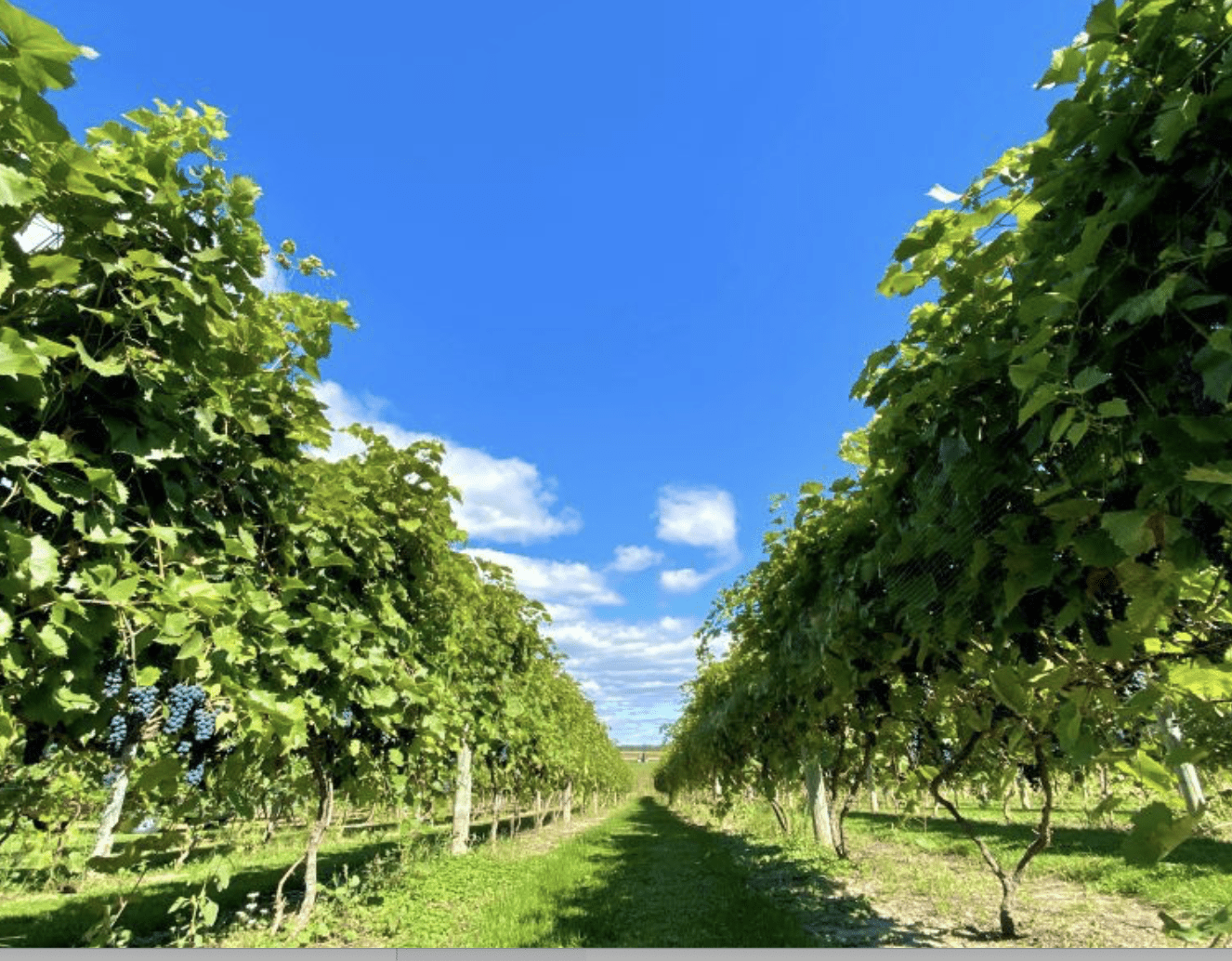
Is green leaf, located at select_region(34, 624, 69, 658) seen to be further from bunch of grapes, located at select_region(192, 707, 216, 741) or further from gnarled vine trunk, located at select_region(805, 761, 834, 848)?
gnarled vine trunk, located at select_region(805, 761, 834, 848)

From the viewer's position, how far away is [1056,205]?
1808mm

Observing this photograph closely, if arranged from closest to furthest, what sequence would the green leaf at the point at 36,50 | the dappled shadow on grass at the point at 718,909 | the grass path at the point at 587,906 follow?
the green leaf at the point at 36,50
the dappled shadow on grass at the point at 718,909
the grass path at the point at 587,906

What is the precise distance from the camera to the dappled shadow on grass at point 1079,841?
13.0 m

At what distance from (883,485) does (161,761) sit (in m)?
3.02

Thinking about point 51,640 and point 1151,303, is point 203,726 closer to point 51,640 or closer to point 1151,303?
point 51,640

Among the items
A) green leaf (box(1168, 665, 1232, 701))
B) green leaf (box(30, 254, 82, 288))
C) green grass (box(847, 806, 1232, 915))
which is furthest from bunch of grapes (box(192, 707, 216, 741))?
green grass (box(847, 806, 1232, 915))

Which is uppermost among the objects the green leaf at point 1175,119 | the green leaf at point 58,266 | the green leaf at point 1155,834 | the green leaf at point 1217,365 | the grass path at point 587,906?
the green leaf at point 58,266

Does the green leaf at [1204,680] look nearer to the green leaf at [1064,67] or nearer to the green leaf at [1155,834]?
the green leaf at [1155,834]

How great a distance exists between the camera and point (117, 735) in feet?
10.0

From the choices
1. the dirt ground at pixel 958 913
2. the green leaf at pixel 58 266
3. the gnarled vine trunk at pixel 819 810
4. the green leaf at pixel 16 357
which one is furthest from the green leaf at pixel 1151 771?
the gnarled vine trunk at pixel 819 810

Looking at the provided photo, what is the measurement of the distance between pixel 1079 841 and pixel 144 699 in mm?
20479

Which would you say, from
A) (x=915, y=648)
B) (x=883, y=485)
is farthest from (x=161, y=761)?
(x=915, y=648)

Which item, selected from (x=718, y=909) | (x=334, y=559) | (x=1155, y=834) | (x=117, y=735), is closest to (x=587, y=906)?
(x=718, y=909)

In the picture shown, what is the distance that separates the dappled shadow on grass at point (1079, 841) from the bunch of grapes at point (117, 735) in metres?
12.2
